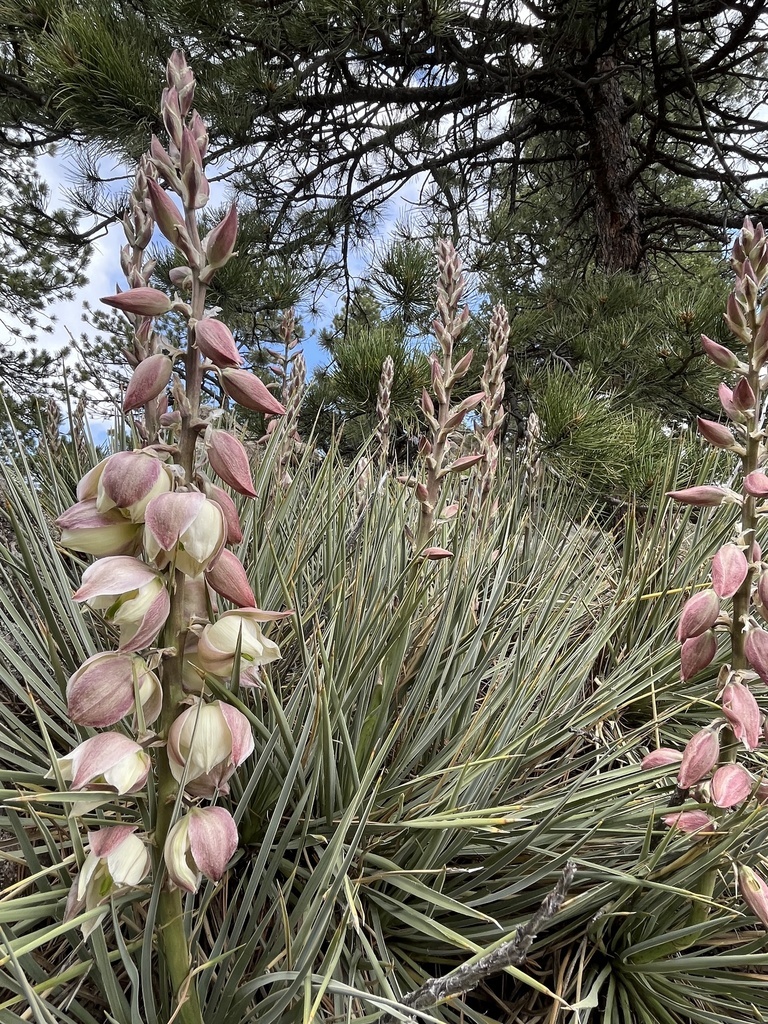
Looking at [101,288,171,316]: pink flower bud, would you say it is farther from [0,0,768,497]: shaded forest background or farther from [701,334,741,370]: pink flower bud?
[0,0,768,497]: shaded forest background

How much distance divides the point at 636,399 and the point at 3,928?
359cm

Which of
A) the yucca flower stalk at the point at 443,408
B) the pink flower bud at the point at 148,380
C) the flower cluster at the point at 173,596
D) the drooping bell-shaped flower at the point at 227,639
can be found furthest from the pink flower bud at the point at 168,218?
the yucca flower stalk at the point at 443,408

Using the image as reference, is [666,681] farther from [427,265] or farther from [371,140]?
[371,140]

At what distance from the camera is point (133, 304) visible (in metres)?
0.57

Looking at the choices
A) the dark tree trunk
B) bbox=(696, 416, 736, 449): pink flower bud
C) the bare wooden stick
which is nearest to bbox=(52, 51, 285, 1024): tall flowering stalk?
the bare wooden stick

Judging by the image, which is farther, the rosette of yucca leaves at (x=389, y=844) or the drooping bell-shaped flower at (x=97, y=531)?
the rosette of yucca leaves at (x=389, y=844)

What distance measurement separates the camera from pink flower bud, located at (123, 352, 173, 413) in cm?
56

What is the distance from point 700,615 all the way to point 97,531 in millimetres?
747

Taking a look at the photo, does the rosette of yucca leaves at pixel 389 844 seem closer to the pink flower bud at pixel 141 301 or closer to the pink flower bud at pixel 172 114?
the pink flower bud at pixel 141 301

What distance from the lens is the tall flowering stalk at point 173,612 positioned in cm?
51

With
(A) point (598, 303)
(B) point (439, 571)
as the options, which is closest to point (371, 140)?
(A) point (598, 303)

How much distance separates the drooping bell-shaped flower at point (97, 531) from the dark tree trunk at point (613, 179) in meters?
4.55

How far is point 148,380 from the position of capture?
0.56m

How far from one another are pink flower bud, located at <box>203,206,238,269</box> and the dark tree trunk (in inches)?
174
